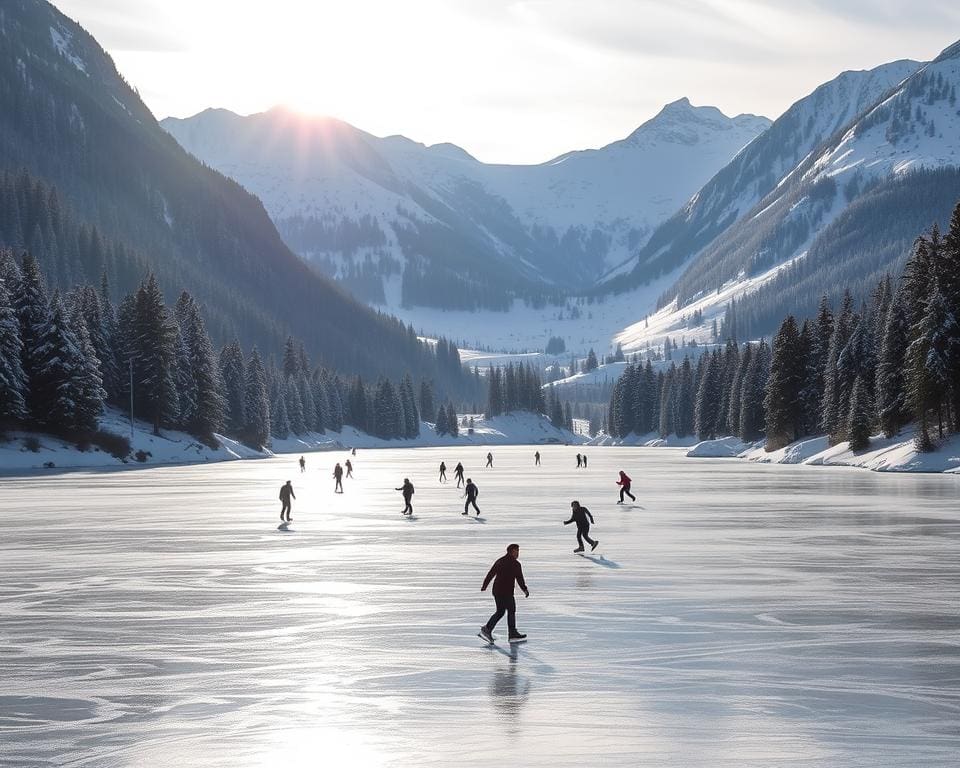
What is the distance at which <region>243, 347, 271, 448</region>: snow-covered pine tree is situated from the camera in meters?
131

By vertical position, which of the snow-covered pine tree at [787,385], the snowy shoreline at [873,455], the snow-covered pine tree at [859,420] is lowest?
the snowy shoreline at [873,455]

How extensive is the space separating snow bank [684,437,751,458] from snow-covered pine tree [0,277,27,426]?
251ft

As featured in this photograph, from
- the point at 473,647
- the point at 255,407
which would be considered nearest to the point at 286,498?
the point at 473,647

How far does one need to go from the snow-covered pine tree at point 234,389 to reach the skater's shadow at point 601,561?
100140 mm

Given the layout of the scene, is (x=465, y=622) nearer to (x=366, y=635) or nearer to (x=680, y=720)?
(x=366, y=635)

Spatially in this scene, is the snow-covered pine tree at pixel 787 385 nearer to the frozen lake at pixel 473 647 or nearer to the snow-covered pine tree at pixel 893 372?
the snow-covered pine tree at pixel 893 372

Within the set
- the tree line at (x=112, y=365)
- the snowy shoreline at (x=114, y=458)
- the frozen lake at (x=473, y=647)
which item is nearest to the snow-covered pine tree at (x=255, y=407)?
the tree line at (x=112, y=365)

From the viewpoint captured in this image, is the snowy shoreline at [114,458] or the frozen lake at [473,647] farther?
the snowy shoreline at [114,458]

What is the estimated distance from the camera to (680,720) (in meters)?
13.7

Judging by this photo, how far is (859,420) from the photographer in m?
83.5

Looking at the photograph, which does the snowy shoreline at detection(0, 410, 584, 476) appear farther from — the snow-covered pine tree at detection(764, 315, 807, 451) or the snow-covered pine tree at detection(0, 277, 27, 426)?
the snow-covered pine tree at detection(764, 315, 807, 451)

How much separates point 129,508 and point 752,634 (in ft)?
112

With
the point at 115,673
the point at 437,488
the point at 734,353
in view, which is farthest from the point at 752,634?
the point at 734,353

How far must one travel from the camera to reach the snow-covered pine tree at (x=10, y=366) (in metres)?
80.0
